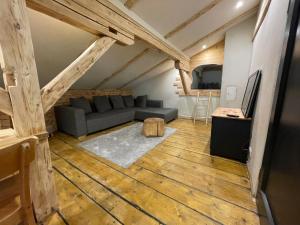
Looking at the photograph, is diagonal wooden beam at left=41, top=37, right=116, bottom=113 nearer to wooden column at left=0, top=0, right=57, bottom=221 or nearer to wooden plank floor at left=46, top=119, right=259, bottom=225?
wooden column at left=0, top=0, right=57, bottom=221

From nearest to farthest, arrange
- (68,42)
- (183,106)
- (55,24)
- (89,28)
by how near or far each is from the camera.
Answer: (89,28), (55,24), (68,42), (183,106)

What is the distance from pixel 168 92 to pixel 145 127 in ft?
8.59

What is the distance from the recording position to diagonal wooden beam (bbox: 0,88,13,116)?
1061 millimetres

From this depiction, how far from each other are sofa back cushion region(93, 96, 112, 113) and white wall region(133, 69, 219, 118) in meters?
1.95

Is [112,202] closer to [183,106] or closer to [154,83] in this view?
[183,106]

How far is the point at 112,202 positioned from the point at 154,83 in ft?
15.8

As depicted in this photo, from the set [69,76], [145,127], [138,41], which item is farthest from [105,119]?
[69,76]

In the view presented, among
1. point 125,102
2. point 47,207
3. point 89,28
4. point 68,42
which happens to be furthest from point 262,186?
point 125,102

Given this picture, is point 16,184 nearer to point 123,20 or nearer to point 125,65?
point 123,20

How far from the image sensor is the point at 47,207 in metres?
1.36

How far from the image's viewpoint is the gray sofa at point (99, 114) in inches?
128

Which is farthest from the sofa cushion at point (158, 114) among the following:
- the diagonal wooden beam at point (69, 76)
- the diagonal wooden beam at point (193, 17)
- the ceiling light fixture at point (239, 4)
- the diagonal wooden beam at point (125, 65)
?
the ceiling light fixture at point (239, 4)

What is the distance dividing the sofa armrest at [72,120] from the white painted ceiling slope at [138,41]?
0.83m

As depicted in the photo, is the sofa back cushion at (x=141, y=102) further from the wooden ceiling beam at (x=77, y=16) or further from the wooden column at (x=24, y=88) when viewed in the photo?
the wooden column at (x=24, y=88)
